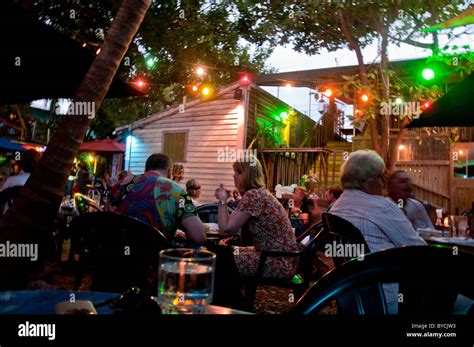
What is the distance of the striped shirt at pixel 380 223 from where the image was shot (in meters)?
2.33

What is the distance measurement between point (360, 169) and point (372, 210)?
0.40m

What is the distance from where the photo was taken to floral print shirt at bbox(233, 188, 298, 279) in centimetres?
334

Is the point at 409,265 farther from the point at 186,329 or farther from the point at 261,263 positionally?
the point at 261,263

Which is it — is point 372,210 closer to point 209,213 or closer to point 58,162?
point 58,162

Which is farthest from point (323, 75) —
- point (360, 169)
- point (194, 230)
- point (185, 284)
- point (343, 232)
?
point (185, 284)

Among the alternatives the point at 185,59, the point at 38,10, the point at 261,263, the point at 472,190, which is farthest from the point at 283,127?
the point at 261,263

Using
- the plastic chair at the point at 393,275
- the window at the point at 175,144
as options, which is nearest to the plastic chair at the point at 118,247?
the plastic chair at the point at 393,275

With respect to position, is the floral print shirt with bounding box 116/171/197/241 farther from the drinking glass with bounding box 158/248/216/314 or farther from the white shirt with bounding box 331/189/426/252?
the drinking glass with bounding box 158/248/216/314

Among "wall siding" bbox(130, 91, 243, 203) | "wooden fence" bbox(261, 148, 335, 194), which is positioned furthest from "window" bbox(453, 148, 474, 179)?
"wall siding" bbox(130, 91, 243, 203)

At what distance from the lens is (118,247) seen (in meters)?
2.27

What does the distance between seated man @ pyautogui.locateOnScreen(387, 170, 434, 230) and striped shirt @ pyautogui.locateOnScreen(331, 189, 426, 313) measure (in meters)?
2.38

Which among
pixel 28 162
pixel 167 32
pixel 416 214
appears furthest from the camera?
pixel 167 32

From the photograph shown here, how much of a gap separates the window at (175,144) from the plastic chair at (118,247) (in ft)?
39.0

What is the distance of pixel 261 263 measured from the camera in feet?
10.7
